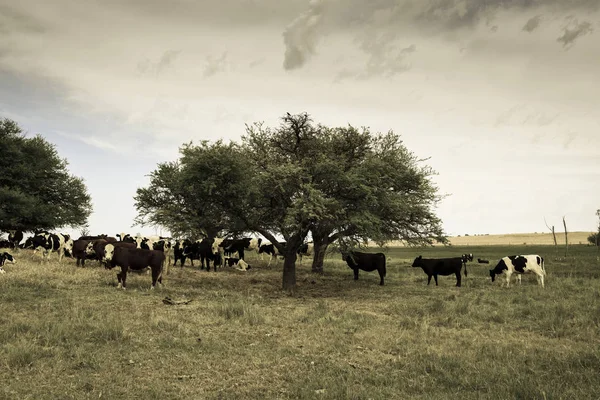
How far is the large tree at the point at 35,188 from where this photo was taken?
32844 millimetres

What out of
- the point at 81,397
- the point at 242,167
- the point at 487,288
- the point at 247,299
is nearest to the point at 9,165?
the point at 242,167

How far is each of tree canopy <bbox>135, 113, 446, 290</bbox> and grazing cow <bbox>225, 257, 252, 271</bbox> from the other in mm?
6844

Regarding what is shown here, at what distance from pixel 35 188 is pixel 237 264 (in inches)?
862

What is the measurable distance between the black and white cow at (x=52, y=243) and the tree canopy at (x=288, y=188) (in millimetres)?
8460

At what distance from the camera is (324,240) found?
2750 centimetres

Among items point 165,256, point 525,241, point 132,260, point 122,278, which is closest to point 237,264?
point 165,256

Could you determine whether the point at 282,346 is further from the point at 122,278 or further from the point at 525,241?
the point at 525,241

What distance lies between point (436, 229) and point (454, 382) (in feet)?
63.6

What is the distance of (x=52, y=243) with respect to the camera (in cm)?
2427

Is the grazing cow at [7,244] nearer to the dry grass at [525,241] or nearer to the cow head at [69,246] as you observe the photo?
the cow head at [69,246]

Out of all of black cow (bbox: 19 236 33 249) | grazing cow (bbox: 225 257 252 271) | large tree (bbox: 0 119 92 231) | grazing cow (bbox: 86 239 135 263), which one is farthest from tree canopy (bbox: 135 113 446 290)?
large tree (bbox: 0 119 92 231)

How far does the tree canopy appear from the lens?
18781 millimetres

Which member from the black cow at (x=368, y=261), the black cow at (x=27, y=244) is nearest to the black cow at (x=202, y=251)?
the black cow at (x=368, y=261)

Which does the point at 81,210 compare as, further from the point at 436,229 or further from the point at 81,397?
the point at 81,397
